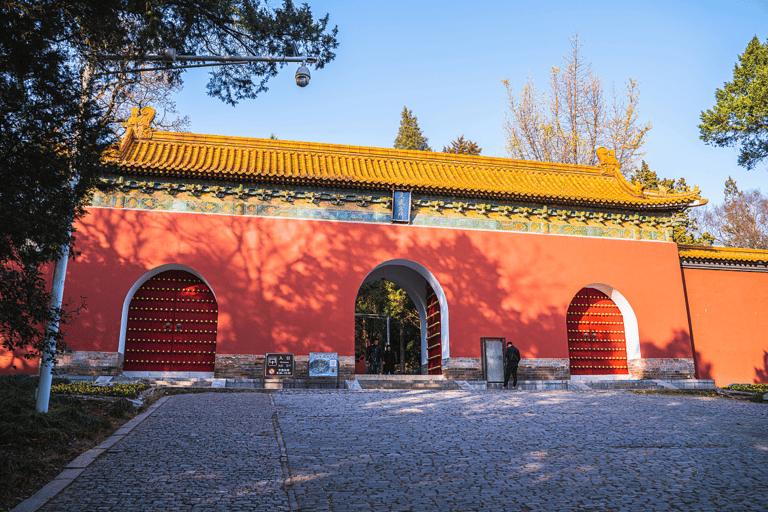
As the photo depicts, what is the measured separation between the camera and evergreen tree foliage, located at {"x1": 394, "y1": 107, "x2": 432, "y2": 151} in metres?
31.0

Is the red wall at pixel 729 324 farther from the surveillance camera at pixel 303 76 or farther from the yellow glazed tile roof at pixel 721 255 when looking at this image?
the surveillance camera at pixel 303 76

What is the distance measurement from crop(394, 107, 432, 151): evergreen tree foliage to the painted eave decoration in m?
15.0

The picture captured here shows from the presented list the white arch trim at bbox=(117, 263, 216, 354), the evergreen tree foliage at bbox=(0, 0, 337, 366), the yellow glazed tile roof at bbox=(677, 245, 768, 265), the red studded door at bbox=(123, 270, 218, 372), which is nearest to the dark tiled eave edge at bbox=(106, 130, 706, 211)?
the yellow glazed tile roof at bbox=(677, 245, 768, 265)

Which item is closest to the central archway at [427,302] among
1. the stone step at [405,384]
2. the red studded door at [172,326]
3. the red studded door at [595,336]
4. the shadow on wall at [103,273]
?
the stone step at [405,384]

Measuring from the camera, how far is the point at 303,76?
731 cm

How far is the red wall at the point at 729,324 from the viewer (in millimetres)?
14680

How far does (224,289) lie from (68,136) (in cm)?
838

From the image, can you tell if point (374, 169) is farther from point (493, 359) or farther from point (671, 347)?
point (671, 347)

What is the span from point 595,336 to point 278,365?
8433mm

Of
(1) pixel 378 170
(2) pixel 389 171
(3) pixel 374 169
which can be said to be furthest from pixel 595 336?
(3) pixel 374 169

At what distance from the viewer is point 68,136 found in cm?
443

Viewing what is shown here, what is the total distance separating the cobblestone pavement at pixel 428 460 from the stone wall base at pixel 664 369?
18.1 ft

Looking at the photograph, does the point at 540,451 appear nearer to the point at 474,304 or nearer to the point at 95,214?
the point at 474,304

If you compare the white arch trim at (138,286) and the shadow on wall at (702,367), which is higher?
the white arch trim at (138,286)
